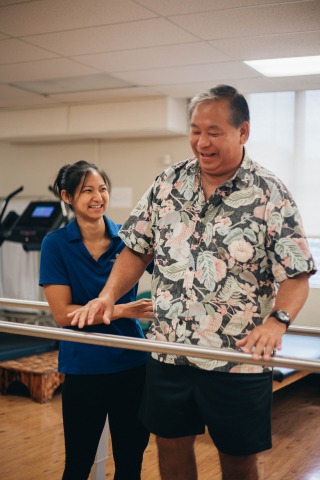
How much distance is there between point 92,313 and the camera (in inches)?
79.1

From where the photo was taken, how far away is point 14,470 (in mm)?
3758

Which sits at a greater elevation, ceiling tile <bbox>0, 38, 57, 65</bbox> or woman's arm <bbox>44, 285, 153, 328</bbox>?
ceiling tile <bbox>0, 38, 57, 65</bbox>

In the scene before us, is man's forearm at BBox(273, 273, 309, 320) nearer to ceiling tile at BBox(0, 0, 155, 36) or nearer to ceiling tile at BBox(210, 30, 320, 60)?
ceiling tile at BBox(0, 0, 155, 36)

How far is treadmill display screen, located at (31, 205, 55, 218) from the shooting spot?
20.7 ft

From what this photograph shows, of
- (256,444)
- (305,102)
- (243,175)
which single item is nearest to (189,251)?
(243,175)

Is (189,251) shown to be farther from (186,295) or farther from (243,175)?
(243,175)

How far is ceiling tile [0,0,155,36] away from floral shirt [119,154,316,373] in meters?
1.99

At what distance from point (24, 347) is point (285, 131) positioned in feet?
9.74

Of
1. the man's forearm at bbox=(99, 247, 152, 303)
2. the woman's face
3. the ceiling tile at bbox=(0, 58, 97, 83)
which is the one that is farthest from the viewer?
the ceiling tile at bbox=(0, 58, 97, 83)

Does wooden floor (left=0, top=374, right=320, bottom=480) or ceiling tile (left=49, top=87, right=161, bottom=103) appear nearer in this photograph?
wooden floor (left=0, top=374, right=320, bottom=480)

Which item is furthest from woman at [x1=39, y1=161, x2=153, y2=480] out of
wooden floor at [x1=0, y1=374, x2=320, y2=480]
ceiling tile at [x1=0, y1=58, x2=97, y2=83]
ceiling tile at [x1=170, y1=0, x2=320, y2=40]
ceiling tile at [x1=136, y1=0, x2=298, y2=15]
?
ceiling tile at [x1=0, y1=58, x2=97, y2=83]

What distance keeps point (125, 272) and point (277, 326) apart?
A: 1.97 ft

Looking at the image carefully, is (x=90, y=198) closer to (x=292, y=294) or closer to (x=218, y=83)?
(x=292, y=294)

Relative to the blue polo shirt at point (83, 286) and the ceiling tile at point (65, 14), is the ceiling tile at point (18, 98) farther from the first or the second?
the blue polo shirt at point (83, 286)
